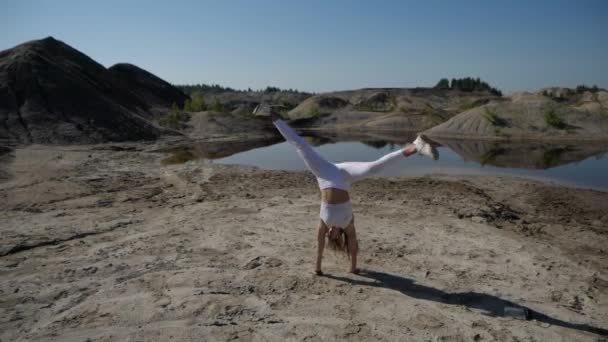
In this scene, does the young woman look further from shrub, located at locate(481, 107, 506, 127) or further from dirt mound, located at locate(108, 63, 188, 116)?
dirt mound, located at locate(108, 63, 188, 116)

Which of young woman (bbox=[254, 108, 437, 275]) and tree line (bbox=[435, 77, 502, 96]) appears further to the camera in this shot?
tree line (bbox=[435, 77, 502, 96])

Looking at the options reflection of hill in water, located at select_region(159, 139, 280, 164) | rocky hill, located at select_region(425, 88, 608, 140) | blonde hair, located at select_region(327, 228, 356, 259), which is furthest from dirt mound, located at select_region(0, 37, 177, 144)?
rocky hill, located at select_region(425, 88, 608, 140)

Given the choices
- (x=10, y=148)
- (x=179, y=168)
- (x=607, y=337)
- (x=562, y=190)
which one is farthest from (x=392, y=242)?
(x=10, y=148)

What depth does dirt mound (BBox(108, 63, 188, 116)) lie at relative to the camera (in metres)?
54.8

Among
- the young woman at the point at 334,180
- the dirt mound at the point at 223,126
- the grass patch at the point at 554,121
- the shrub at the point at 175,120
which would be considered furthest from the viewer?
the shrub at the point at 175,120

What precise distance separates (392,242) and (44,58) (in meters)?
35.6

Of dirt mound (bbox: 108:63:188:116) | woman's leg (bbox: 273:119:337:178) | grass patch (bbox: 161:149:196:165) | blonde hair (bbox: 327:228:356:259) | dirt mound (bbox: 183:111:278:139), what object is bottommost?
blonde hair (bbox: 327:228:356:259)

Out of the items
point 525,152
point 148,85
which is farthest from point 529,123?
point 148,85

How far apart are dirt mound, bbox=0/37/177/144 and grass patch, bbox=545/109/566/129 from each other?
2951 cm

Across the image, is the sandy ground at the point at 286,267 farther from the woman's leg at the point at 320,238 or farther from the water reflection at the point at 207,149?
the water reflection at the point at 207,149

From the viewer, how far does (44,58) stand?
3253 cm

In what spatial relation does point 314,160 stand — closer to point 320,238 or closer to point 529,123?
point 320,238

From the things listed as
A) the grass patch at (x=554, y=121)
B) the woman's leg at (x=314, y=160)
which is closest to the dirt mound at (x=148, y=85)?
the grass patch at (x=554, y=121)

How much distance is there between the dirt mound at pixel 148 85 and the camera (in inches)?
2156
